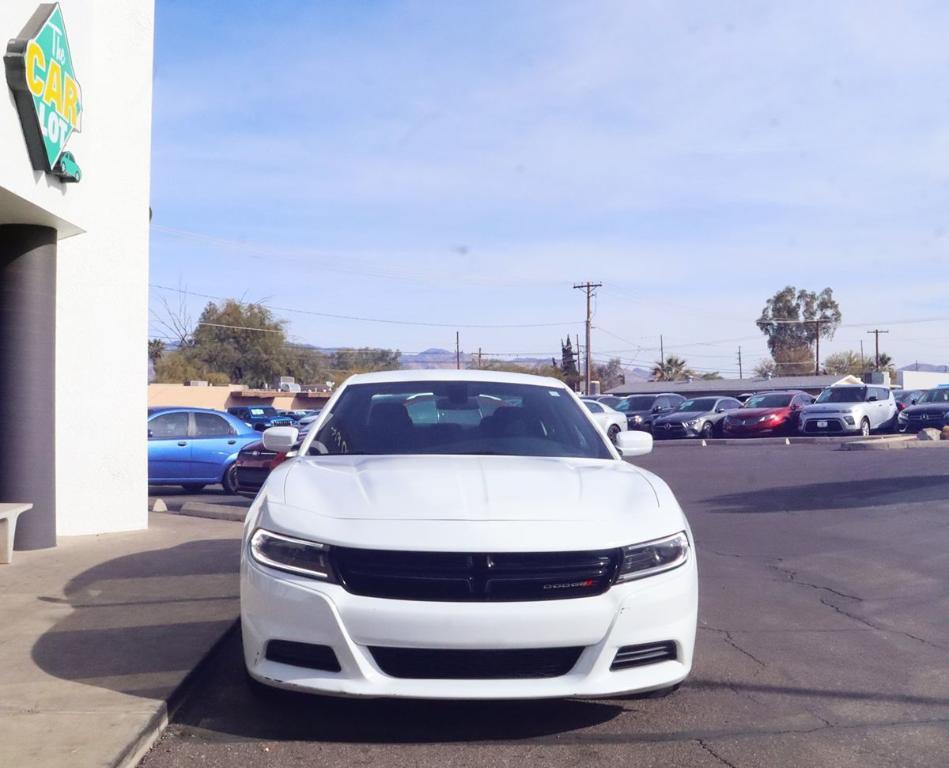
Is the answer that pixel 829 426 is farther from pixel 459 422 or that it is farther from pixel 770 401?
pixel 459 422

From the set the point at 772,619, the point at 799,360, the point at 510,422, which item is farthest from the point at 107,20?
the point at 799,360

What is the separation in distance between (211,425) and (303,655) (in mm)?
12303

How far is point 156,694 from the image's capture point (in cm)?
480

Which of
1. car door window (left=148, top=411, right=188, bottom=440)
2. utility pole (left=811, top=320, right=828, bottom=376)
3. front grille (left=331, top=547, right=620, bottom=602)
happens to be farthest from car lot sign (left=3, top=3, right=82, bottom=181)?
utility pole (left=811, top=320, right=828, bottom=376)

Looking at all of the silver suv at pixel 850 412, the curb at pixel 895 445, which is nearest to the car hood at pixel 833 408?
the silver suv at pixel 850 412

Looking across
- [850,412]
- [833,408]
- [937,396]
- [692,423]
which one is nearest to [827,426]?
[833,408]

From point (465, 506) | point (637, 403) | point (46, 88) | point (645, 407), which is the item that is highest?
point (46, 88)

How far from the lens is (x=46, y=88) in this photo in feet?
26.8

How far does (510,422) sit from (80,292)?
5465mm

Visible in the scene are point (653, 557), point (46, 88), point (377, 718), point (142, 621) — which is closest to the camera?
point (653, 557)

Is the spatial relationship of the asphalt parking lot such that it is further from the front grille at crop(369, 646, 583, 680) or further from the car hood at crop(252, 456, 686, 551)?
the car hood at crop(252, 456, 686, 551)

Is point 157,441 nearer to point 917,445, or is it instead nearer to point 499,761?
point 499,761

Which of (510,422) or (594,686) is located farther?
(510,422)

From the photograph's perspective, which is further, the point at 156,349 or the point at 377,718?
the point at 156,349
